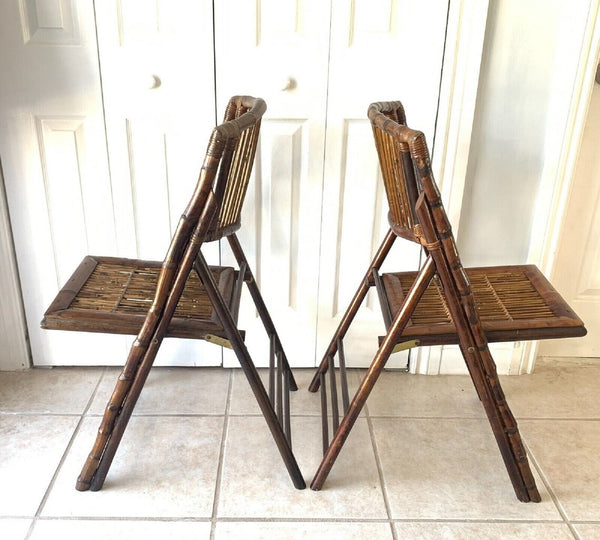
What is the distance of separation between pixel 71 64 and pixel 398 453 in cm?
129

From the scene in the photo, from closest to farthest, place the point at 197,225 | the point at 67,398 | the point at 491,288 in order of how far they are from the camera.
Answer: the point at 197,225
the point at 491,288
the point at 67,398

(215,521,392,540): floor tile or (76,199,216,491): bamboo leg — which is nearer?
(76,199,216,491): bamboo leg

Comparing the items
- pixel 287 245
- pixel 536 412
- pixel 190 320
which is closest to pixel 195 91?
pixel 287 245

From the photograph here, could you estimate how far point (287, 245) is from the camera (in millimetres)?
1776

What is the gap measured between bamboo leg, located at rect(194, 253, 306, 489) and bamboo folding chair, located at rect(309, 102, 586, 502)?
2.7 inches

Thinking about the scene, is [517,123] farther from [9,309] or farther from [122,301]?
[9,309]

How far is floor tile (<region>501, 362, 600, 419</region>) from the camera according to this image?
178 cm

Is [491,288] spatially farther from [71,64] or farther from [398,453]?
[71,64]

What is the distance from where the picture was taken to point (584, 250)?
1920mm

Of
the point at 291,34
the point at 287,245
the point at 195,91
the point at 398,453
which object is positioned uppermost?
the point at 291,34

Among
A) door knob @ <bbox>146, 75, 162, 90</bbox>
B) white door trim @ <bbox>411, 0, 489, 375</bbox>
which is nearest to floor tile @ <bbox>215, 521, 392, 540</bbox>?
white door trim @ <bbox>411, 0, 489, 375</bbox>

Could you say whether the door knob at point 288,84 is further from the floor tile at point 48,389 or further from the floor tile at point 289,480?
the floor tile at point 48,389

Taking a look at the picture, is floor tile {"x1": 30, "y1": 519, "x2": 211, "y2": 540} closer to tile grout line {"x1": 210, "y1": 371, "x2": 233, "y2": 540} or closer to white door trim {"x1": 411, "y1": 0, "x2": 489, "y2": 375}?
tile grout line {"x1": 210, "y1": 371, "x2": 233, "y2": 540}

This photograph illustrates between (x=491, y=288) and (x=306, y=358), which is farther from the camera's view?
(x=306, y=358)
